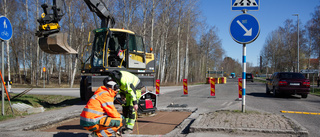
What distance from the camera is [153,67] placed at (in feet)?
40.2

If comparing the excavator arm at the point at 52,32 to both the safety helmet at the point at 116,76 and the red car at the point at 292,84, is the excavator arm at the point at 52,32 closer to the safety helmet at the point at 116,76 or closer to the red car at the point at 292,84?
the safety helmet at the point at 116,76

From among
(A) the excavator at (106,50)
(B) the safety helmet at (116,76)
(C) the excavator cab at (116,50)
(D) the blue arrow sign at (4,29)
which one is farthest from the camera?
(C) the excavator cab at (116,50)

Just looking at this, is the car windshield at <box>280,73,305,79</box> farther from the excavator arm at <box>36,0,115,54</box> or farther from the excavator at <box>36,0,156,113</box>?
the excavator arm at <box>36,0,115,54</box>

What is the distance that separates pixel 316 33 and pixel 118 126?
39.3 metres

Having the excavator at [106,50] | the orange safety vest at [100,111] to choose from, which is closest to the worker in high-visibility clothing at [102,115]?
the orange safety vest at [100,111]

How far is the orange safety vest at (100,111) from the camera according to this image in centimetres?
398

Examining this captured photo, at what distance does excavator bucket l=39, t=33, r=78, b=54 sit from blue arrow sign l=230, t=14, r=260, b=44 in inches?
257

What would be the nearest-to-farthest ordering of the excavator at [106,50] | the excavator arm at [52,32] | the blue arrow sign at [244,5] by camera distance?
the blue arrow sign at [244,5] → the excavator arm at [52,32] → the excavator at [106,50]

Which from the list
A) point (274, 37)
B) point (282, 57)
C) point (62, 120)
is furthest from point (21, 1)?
point (274, 37)

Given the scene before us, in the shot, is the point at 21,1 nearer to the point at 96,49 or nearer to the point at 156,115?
the point at 96,49

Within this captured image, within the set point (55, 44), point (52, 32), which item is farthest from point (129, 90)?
point (52, 32)

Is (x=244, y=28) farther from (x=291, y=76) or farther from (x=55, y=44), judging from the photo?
(x=291, y=76)

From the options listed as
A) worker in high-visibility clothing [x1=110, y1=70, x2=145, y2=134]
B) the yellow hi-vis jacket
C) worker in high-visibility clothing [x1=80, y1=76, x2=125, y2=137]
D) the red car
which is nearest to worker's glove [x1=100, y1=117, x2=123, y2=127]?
worker in high-visibility clothing [x1=80, y1=76, x2=125, y2=137]

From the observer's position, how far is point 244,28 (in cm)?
665
